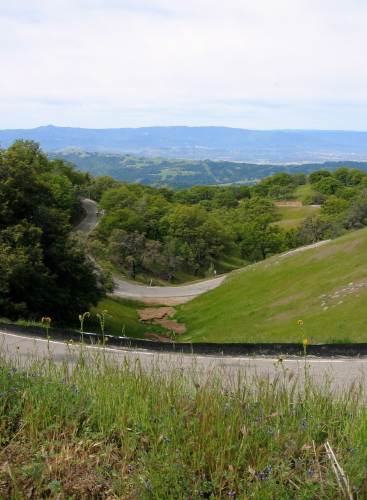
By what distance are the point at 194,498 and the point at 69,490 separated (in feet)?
4.22

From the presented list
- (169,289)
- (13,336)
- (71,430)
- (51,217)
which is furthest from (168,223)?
(71,430)

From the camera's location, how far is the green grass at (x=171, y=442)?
391 centimetres

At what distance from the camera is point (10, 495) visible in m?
3.95

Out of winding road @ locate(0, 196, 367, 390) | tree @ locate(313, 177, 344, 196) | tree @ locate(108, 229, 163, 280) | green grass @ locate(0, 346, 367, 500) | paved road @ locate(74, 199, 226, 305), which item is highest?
tree @ locate(313, 177, 344, 196)

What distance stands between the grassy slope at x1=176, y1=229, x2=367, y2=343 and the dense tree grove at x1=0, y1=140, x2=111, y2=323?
9.83 meters

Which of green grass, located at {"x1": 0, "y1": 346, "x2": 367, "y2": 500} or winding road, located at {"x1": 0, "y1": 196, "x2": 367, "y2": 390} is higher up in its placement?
green grass, located at {"x1": 0, "y1": 346, "x2": 367, "y2": 500}

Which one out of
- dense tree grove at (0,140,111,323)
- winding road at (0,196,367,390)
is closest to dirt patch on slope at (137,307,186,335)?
dense tree grove at (0,140,111,323)

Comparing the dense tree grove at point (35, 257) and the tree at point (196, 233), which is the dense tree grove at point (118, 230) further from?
the tree at point (196, 233)

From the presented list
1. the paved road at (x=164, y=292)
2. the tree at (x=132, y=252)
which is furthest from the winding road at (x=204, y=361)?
the tree at (x=132, y=252)

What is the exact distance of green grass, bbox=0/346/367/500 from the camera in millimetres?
3908

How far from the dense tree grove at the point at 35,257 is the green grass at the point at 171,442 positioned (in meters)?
18.3

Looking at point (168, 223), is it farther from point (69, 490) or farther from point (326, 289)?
point (69, 490)

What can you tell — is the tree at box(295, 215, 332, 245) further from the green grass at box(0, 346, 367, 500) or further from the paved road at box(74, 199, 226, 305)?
the green grass at box(0, 346, 367, 500)

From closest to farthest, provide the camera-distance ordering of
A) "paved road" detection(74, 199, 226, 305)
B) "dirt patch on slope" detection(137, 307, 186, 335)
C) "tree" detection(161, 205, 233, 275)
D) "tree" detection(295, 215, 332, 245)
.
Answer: "dirt patch on slope" detection(137, 307, 186, 335) → "paved road" detection(74, 199, 226, 305) → "tree" detection(161, 205, 233, 275) → "tree" detection(295, 215, 332, 245)
